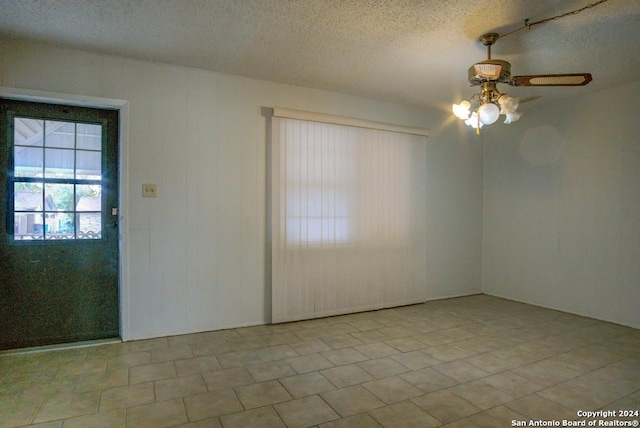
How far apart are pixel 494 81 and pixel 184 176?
9.40 ft

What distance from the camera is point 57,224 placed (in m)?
3.31

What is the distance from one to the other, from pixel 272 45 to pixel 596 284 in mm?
4420

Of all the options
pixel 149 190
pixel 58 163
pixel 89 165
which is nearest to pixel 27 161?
pixel 58 163

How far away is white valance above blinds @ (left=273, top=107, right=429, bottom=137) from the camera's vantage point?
4016mm

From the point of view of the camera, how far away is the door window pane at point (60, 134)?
10.7ft

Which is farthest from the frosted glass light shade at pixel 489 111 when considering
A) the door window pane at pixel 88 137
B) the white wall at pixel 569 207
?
the door window pane at pixel 88 137

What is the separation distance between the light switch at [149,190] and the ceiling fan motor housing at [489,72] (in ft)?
9.55

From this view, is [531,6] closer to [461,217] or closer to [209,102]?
[209,102]

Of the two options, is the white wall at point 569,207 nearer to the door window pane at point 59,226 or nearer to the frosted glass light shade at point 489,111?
the frosted glass light shade at point 489,111

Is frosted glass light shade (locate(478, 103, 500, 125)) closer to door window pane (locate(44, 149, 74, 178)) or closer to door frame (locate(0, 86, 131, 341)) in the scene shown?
door frame (locate(0, 86, 131, 341))

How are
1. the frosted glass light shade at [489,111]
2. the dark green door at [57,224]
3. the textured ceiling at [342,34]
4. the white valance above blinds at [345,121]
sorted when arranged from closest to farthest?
the textured ceiling at [342,34] < the frosted glass light shade at [489,111] < the dark green door at [57,224] < the white valance above blinds at [345,121]

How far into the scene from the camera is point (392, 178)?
4.77m

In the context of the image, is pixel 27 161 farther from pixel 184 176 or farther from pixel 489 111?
pixel 489 111

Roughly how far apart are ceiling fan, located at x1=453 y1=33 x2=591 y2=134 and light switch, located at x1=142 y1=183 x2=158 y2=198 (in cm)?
279
